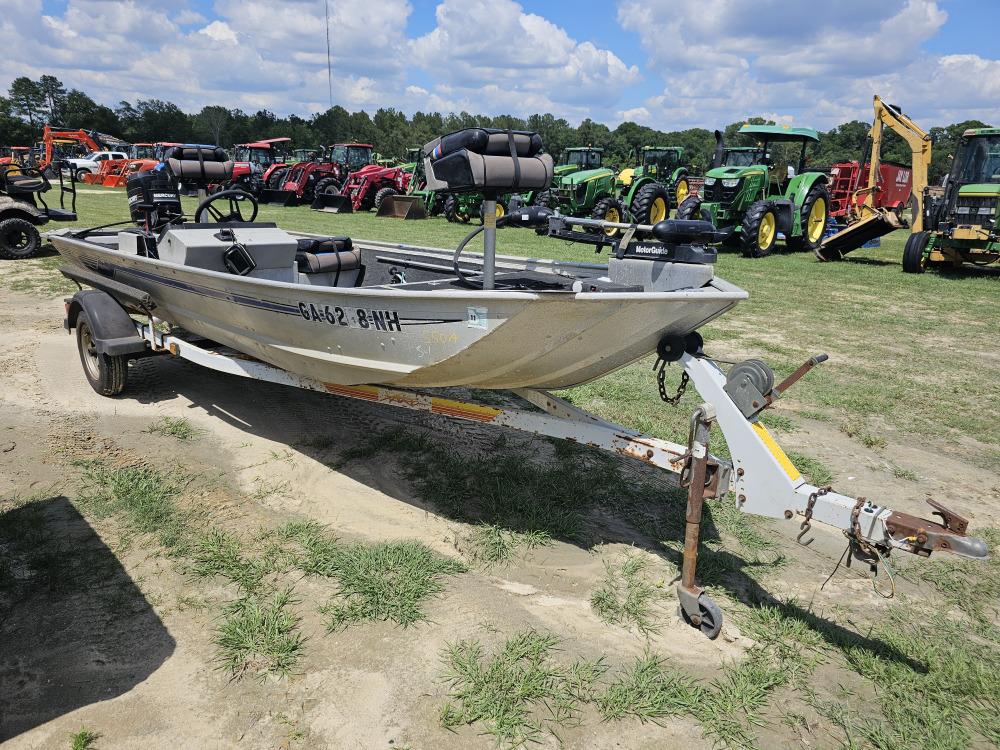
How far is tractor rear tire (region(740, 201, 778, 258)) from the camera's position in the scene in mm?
12594

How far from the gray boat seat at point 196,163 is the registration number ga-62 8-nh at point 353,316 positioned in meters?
2.56

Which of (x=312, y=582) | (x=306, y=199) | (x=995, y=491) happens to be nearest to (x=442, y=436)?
(x=312, y=582)

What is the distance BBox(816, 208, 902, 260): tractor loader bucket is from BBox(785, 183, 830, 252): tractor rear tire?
34.4 inches

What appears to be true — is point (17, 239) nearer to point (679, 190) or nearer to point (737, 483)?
point (737, 483)

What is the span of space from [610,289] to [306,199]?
2112 cm

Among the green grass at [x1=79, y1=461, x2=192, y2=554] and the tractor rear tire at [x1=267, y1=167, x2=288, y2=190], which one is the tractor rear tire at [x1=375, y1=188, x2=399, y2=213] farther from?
the green grass at [x1=79, y1=461, x2=192, y2=554]

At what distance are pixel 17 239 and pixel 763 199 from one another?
524 inches

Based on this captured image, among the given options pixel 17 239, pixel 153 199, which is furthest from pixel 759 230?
pixel 17 239

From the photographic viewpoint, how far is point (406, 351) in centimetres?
302

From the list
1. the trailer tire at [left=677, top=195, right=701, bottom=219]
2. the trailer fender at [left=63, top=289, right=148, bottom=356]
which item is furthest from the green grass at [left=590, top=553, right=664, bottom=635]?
the trailer tire at [left=677, top=195, right=701, bottom=219]

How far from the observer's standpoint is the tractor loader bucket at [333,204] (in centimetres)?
2039

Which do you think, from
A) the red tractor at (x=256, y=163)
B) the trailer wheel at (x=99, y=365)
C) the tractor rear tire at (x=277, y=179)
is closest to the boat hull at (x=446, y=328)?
the trailer wheel at (x=99, y=365)

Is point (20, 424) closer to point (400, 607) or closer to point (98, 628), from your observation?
point (98, 628)

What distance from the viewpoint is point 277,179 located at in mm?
23000
